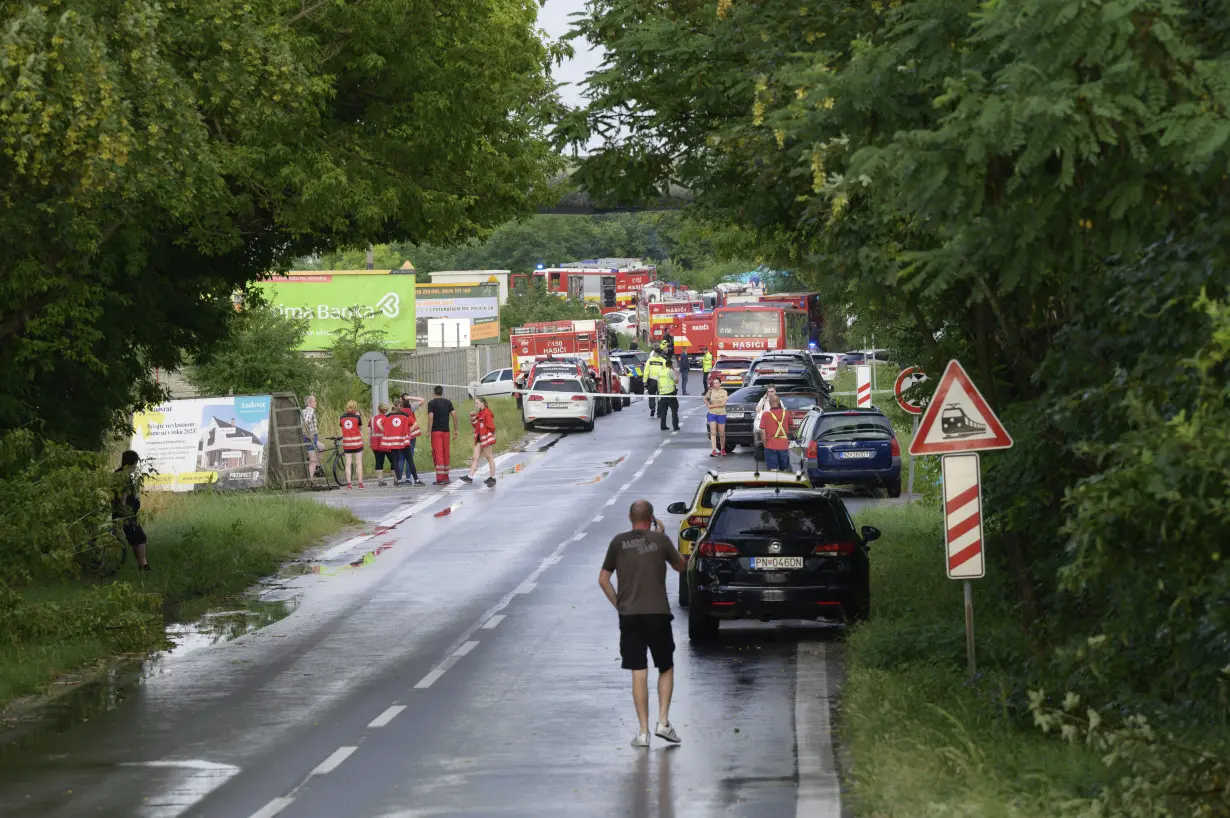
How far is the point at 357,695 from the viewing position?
1544 centimetres

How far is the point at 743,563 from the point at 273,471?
20614 mm

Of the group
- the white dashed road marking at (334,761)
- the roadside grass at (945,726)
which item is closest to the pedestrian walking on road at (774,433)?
the roadside grass at (945,726)

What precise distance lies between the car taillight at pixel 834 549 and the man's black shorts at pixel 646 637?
15.5 ft

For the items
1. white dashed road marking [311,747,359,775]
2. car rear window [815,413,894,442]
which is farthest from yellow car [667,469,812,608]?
car rear window [815,413,894,442]

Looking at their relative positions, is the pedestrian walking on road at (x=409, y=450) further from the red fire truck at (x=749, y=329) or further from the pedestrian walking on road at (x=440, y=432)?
the red fire truck at (x=749, y=329)

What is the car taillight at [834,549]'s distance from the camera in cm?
1762

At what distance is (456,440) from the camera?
47.3 meters

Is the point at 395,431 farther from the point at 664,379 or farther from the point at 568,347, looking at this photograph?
the point at 568,347

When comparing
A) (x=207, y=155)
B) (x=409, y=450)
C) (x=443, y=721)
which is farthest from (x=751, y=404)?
(x=443, y=721)

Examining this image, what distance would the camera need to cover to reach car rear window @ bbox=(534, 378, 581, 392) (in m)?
52.3

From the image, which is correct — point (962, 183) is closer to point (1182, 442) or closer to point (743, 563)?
point (1182, 442)

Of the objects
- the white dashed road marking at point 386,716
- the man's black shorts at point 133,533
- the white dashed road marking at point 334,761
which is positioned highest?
Result: the man's black shorts at point 133,533

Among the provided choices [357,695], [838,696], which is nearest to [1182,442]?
[838,696]

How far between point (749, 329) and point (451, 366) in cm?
1577
